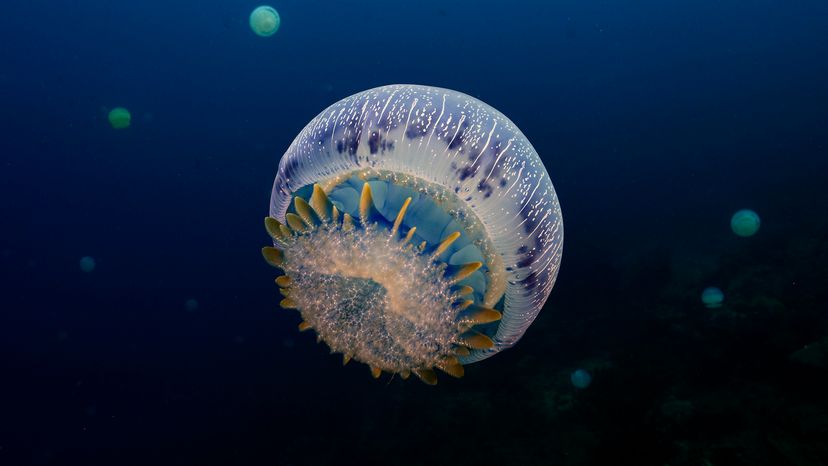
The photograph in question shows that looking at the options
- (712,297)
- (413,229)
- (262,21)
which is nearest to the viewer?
(413,229)

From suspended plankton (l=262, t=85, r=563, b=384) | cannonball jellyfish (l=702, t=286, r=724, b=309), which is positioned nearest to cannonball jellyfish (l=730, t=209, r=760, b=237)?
cannonball jellyfish (l=702, t=286, r=724, b=309)

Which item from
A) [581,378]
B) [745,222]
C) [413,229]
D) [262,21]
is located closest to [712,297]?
[581,378]

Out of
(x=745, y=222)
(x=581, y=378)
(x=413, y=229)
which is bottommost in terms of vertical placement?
(x=581, y=378)

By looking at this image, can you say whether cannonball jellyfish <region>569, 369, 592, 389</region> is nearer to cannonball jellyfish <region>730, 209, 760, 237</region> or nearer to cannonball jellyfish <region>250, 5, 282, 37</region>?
cannonball jellyfish <region>730, 209, 760, 237</region>

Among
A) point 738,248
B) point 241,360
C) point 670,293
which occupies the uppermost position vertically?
point 738,248

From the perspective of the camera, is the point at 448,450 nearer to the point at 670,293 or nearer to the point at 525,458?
the point at 525,458

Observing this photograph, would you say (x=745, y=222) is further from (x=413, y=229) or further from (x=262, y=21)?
(x=262, y=21)

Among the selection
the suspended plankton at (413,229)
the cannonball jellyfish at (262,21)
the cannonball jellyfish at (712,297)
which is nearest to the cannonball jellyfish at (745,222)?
the cannonball jellyfish at (712,297)

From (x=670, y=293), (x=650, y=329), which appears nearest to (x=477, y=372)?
(x=650, y=329)

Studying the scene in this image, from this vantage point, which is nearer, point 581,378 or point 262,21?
point 581,378
